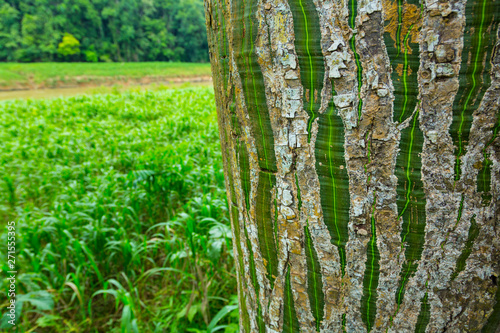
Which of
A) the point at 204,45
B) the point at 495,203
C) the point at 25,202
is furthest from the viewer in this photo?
the point at 204,45

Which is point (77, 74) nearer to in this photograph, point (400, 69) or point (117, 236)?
point (117, 236)

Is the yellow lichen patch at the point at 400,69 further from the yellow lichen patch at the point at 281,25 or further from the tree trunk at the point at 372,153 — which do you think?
the yellow lichen patch at the point at 281,25

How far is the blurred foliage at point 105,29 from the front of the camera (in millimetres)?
35719

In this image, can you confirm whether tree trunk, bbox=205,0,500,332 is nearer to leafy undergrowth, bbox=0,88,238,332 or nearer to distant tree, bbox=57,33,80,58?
Result: leafy undergrowth, bbox=0,88,238,332

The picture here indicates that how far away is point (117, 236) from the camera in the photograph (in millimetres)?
2227

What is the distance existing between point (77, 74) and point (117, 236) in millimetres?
32070

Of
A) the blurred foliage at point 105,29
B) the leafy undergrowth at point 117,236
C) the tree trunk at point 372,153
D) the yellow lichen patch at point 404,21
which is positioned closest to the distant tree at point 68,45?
the blurred foliage at point 105,29

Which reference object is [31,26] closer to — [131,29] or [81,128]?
[131,29]

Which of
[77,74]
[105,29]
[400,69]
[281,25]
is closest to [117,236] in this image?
[281,25]

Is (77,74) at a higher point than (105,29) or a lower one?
lower

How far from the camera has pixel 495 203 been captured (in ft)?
1.69

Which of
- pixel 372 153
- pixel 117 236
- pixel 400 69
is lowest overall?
pixel 117 236

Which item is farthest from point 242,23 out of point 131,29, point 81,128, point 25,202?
point 131,29

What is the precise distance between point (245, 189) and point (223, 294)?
139cm
